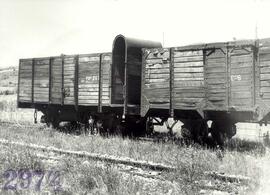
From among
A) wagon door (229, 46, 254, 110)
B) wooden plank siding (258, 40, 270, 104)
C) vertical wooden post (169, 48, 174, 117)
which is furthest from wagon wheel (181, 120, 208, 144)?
wooden plank siding (258, 40, 270, 104)

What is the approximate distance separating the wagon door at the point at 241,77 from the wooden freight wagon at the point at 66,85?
5.42 m

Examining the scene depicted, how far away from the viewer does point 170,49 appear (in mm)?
12164

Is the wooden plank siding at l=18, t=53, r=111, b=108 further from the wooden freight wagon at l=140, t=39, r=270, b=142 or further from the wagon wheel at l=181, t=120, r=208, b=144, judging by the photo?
the wagon wheel at l=181, t=120, r=208, b=144

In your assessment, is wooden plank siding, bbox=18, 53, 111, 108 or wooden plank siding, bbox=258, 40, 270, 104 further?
wooden plank siding, bbox=18, 53, 111, 108

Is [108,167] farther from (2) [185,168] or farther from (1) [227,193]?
(1) [227,193]

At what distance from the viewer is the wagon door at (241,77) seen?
34.0 feet

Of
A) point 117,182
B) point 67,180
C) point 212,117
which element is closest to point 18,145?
point 67,180

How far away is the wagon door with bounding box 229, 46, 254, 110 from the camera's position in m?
10.4

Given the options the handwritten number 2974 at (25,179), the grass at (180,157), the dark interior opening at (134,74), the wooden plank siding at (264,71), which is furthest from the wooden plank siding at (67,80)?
the handwritten number 2974 at (25,179)

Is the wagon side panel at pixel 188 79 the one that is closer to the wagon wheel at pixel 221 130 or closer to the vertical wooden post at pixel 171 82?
the vertical wooden post at pixel 171 82

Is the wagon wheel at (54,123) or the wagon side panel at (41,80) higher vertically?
the wagon side panel at (41,80)

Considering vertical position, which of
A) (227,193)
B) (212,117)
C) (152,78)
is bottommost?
(227,193)

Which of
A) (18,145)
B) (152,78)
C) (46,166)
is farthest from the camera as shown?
(152,78)

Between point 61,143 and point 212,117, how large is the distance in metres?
5.01
